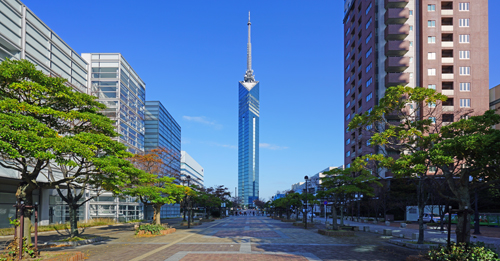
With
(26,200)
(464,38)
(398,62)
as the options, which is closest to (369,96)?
(398,62)

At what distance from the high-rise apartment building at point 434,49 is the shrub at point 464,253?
44.8m

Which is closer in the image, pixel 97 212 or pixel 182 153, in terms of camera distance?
pixel 97 212

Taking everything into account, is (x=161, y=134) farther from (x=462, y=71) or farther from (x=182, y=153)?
(x=462, y=71)

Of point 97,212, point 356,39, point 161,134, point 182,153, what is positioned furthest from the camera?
point 182,153

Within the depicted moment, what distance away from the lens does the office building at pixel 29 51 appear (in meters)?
33.5

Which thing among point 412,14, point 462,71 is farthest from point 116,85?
point 462,71

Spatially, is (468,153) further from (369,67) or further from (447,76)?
(369,67)

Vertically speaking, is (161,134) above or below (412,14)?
below

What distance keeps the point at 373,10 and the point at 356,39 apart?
11564 millimetres

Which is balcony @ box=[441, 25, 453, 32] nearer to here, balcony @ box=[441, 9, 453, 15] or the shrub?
balcony @ box=[441, 9, 453, 15]

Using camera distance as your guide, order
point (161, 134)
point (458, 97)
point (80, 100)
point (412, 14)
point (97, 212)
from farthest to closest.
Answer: point (161, 134) → point (412, 14) → point (458, 97) → point (97, 212) → point (80, 100)

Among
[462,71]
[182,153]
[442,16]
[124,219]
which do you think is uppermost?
[442,16]

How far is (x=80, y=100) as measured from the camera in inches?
672

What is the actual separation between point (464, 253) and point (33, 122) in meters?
16.8
